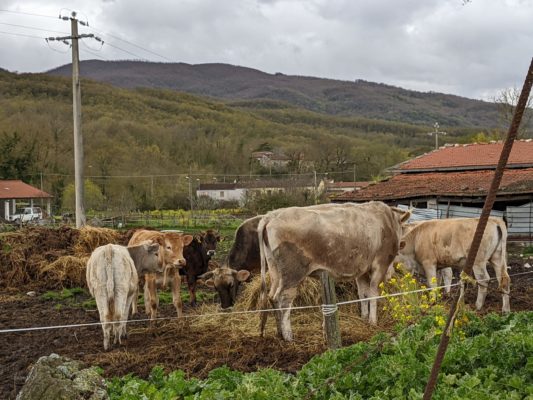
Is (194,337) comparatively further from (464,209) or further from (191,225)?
(191,225)

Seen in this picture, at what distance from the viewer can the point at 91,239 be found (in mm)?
18250

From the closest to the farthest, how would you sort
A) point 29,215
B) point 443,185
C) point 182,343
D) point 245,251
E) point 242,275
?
point 182,343 → point 242,275 → point 245,251 → point 443,185 → point 29,215

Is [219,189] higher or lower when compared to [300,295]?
higher

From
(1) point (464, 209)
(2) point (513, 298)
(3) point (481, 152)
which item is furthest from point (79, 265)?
(3) point (481, 152)

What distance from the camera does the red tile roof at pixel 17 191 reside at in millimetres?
53769

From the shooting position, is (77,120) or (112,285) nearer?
(112,285)

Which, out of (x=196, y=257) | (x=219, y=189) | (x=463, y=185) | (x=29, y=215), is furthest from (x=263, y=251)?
(x=219, y=189)

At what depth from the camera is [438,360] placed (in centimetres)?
225

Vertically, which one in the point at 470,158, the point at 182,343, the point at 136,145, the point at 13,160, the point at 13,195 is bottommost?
the point at 182,343

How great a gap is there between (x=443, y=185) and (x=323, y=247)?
20429 millimetres

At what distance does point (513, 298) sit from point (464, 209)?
49.8ft

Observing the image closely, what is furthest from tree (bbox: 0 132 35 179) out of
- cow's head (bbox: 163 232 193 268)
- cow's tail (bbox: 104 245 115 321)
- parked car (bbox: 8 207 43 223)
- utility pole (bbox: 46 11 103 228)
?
cow's tail (bbox: 104 245 115 321)

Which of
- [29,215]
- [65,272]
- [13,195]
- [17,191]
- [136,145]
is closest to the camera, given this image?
[65,272]

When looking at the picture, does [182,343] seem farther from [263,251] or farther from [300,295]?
[300,295]
